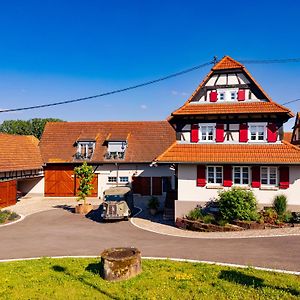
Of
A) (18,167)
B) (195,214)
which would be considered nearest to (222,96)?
(195,214)

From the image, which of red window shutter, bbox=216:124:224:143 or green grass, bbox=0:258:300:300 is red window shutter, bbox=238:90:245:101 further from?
green grass, bbox=0:258:300:300

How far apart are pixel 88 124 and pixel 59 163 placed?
6144 mm

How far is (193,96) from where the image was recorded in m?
22.7

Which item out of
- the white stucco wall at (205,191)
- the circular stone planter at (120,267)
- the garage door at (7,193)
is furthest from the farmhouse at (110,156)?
the circular stone planter at (120,267)

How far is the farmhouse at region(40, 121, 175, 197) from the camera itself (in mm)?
32562

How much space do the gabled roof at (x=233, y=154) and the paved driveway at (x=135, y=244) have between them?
200 inches

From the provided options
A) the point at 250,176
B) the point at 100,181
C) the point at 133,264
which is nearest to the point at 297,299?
the point at 133,264

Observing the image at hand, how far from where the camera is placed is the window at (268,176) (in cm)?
2008

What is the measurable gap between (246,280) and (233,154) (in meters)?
11.0

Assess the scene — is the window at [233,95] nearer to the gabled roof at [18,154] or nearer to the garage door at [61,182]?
the garage door at [61,182]

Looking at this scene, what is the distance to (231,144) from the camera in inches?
844

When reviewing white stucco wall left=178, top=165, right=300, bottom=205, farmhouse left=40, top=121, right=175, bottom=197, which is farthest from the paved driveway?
farmhouse left=40, top=121, right=175, bottom=197

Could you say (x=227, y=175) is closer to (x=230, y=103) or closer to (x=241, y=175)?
(x=241, y=175)

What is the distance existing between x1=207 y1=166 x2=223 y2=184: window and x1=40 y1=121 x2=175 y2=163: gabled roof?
12.1 meters
